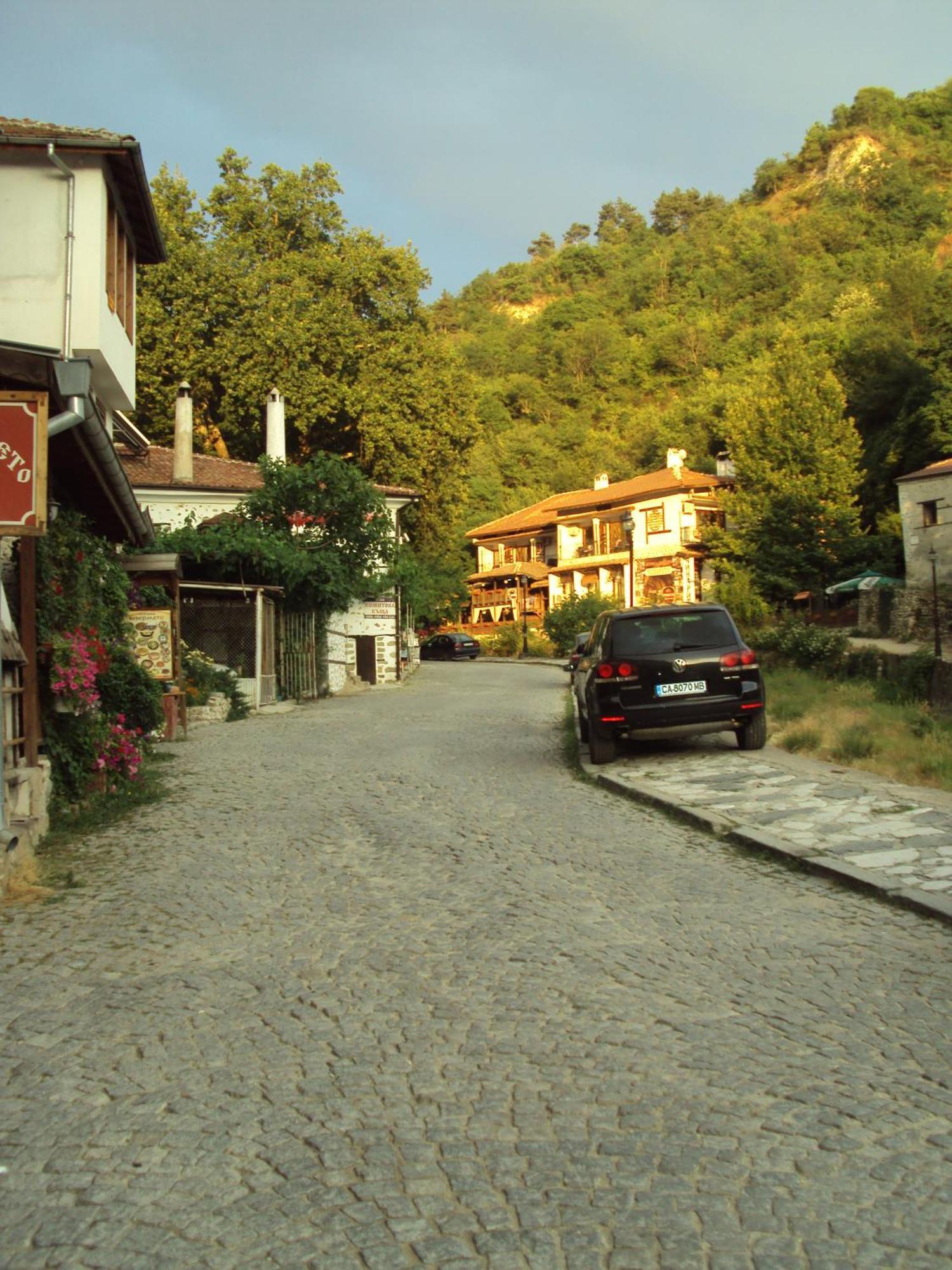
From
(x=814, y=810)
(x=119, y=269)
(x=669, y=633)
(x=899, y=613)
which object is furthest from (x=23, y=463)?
(x=899, y=613)

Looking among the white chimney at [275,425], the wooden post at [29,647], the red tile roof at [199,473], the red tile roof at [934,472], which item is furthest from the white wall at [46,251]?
the red tile roof at [934,472]

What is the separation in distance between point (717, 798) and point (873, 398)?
47.5 m

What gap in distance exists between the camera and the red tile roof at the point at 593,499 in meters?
60.7

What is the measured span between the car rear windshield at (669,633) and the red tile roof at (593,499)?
48129mm

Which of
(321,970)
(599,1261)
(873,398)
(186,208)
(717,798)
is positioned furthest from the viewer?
(873,398)

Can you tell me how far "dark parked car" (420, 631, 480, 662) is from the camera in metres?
53.2

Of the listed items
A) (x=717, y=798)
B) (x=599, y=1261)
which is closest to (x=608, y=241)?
(x=717, y=798)

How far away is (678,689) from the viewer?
11953 millimetres

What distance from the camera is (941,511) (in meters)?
42.4

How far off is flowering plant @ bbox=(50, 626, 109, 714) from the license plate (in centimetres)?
563

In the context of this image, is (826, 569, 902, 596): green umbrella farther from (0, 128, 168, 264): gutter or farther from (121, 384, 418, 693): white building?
(0, 128, 168, 264): gutter

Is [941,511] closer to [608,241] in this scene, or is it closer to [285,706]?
[285,706]

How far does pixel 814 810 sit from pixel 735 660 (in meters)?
3.31

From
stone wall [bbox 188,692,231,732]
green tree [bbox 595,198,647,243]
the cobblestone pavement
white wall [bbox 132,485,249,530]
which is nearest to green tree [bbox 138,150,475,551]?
white wall [bbox 132,485,249,530]
